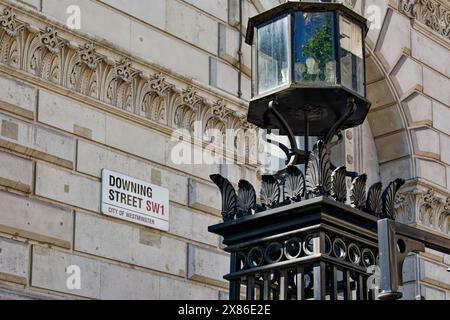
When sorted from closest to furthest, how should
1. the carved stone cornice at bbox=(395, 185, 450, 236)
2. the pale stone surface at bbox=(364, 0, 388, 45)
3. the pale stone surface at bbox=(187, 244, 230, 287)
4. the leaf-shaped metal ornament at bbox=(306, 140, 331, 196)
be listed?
the leaf-shaped metal ornament at bbox=(306, 140, 331, 196)
the pale stone surface at bbox=(187, 244, 230, 287)
the carved stone cornice at bbox=(395, 185, 450, 236)
the pale stone surface at bbox=(364, 0, 388, 45)

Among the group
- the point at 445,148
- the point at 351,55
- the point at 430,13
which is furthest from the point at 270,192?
the point at 430,13

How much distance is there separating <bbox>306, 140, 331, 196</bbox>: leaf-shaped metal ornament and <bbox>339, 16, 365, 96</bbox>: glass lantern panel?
0.61m

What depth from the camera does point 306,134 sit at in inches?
261

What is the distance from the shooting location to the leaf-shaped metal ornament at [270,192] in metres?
6.21

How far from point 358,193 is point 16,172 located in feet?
15.5

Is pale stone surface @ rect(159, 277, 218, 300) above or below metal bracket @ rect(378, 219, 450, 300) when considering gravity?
above

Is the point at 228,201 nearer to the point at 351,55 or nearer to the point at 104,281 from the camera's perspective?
the point at 351,55

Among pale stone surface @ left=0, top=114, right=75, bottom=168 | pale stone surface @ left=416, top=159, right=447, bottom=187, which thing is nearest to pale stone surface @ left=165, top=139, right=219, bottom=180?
pale stone surface @ left=0, top=114, right=75, bottom=168

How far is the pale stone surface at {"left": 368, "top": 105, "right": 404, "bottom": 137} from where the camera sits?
1595 centimetres

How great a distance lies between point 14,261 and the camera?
10.1 m

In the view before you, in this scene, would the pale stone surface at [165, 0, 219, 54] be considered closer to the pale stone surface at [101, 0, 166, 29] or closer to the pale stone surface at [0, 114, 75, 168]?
the pale stone surface at [101, 0, 166, 29]

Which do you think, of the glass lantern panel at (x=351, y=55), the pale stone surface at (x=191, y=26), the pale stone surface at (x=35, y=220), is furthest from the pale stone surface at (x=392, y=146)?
the glass lantern panel at (x=351, y=55)

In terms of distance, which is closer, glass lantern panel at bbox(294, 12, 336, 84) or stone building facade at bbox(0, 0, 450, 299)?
glass lantern panel at bbox(294, 12, 336, 84)
